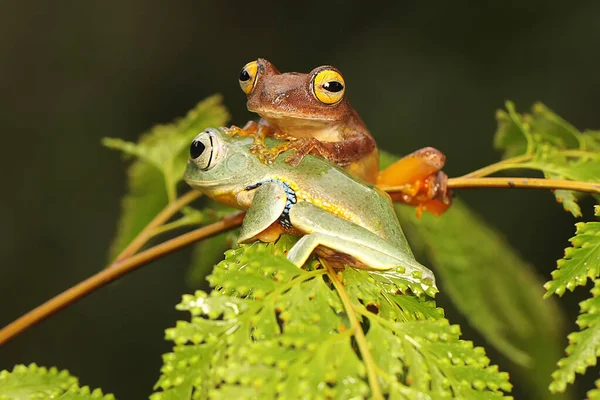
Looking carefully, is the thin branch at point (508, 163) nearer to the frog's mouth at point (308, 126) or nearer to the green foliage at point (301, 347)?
the frog's mouth at point (308, 126)

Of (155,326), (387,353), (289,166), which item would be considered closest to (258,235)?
(289,166)

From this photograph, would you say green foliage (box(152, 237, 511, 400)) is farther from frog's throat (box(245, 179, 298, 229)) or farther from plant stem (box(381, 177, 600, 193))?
plant stem (box(381, 177, 600, 193))

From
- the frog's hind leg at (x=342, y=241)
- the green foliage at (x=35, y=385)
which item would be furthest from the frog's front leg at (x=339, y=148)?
the green foliage at (x=35, y=385)

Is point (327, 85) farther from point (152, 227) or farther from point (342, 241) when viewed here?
point (152, 227)

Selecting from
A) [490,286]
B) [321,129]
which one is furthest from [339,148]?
[490,286]

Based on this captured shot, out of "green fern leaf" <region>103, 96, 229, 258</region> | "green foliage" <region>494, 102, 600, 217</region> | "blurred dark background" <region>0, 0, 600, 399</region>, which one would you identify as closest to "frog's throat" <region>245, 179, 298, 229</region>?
"green foliage" <region>494, 102, 600, 217</region>
